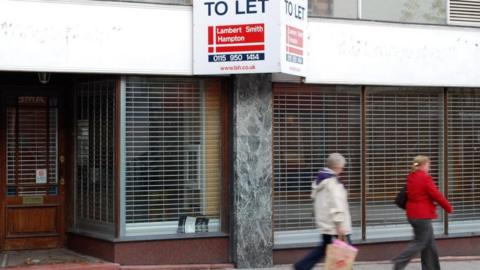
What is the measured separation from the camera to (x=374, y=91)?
11602 mm

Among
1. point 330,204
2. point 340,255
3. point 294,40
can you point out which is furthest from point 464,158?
point 340,255

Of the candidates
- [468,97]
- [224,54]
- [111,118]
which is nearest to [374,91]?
[468,97]

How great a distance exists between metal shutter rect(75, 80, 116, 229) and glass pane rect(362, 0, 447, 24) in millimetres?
4204

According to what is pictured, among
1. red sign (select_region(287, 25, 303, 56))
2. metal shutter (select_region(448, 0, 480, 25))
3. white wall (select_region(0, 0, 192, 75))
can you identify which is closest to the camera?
white wall (select_region(0, 0, 192, 75))

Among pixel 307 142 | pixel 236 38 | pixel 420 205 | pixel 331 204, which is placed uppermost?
pixel 236 38

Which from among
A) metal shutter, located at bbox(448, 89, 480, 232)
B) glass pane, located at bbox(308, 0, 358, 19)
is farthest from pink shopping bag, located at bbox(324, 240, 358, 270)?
metal shutter, located at bbox(448, 89, 480, 232)

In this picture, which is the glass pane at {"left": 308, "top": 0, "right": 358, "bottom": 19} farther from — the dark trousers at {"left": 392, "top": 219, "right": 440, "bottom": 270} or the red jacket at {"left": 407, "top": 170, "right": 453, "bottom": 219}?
the dark trousers at {"left": 392, "top": 219, "right": 440, "bottom": 270}

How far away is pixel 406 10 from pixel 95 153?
211 inches

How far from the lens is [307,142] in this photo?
11.3 m

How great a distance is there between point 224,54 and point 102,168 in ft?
7.84

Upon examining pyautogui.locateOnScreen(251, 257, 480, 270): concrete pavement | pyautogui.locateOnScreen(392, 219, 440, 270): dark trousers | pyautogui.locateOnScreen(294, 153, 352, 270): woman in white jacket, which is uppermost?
pyautogui.locateOnScreen(294, 153, 352, 270): woman in white jacket

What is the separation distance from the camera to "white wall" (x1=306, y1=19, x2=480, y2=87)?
1111cm

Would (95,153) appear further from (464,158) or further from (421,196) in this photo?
(464,158)

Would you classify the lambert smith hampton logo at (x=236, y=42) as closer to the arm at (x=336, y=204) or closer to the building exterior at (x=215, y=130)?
the building exterior at (x=215, y=130)
